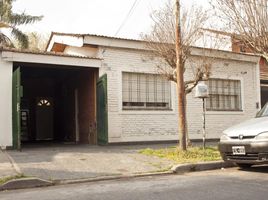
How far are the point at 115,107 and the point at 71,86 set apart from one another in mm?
4593

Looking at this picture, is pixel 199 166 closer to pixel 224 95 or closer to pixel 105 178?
pixel 105 178

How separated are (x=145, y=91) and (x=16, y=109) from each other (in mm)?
5297

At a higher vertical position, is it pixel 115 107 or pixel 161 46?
pixel 161 46

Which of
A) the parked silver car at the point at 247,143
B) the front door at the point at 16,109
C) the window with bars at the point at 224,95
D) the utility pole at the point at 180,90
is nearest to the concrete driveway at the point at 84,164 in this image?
the front door at the point at 16,109

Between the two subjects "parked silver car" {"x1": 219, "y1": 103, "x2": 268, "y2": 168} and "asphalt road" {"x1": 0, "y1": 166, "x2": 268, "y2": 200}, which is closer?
"asphalt road" {"x1": 0, "y1": 166, "x2": 268, "y2": 200}

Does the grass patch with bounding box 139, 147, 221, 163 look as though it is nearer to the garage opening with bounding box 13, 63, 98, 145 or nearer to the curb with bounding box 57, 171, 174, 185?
the curb with bounding box 57, 171, 174, 185

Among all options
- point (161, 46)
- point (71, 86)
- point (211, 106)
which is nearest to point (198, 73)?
point (161, 46)

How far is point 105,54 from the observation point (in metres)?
15.1

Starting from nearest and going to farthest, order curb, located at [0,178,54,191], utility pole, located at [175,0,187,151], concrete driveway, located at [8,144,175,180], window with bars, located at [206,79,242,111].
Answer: curb, located at [0,178,54,191] < concrete driveway, located at [8,144,175,180] < utility pole, located at [175,0,187,151] < window with bars, located at [206,79,242,111]

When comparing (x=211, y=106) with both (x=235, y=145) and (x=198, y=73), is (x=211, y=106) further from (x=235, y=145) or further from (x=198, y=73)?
(x=235, y=145)

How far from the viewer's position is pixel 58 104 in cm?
2159

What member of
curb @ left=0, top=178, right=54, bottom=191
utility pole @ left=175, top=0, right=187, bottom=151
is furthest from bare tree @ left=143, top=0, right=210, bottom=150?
curb @ left=0, top=178, right=54, bottom=191

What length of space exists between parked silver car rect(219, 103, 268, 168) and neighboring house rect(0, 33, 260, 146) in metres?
5.29

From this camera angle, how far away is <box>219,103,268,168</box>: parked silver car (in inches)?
322
